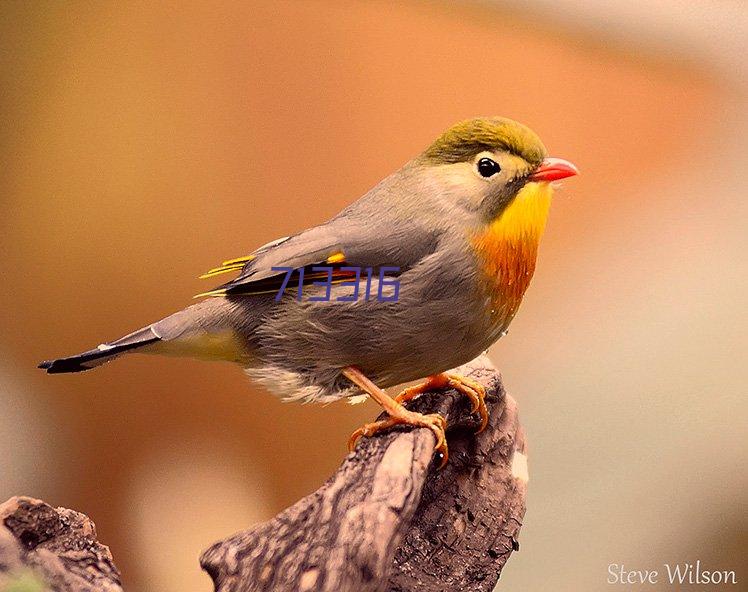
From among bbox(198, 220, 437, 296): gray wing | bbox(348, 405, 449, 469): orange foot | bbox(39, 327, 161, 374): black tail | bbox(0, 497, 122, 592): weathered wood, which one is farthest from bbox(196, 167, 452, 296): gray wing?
bbox(0, 497, 122, 592): weathered wood

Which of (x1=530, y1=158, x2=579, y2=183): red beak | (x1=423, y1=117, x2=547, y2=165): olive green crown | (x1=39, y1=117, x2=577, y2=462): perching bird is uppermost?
(x1=423, y1=117, x2=547, y2=165): olive green crown

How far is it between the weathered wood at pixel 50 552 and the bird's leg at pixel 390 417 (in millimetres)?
478

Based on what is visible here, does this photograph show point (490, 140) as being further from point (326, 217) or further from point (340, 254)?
point (326, 217)

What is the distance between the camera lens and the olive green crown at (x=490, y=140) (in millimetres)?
1611

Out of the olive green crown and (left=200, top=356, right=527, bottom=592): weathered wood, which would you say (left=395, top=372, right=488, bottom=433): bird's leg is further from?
the olive green crown

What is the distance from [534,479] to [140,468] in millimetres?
981

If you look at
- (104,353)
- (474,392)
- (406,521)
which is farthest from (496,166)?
(104,353)

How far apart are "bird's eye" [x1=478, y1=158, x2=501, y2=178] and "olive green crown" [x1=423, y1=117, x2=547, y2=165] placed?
0.07 ft

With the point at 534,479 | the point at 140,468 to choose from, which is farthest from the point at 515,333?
the point at 140,468

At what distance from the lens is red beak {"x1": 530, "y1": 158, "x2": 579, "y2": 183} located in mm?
1621

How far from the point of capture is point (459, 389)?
1831 mm

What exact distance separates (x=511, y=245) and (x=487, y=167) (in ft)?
0.49

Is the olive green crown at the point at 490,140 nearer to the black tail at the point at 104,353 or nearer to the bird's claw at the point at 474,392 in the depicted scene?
the bird's claw at the point at 474,392

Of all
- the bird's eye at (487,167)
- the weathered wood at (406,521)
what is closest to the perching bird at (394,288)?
the bird's eye at (487,167)
